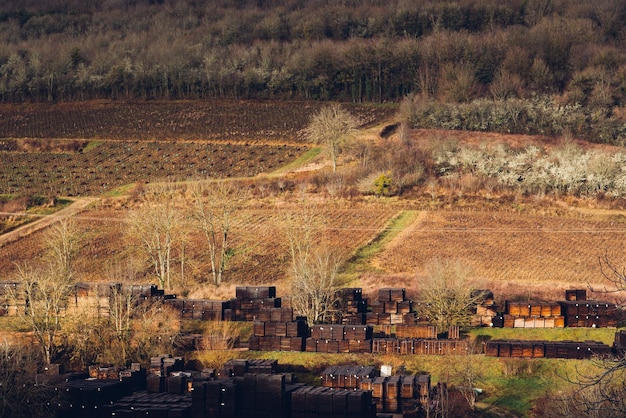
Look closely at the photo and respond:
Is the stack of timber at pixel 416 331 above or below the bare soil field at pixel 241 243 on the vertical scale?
below

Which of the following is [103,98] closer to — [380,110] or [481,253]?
[380,110]

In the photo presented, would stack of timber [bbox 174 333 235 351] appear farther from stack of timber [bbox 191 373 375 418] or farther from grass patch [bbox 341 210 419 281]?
grass patch [bbox 341 210 419 281]

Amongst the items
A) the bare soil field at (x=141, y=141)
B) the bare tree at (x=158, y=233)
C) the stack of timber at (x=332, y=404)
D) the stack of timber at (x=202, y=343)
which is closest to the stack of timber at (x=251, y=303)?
the stack of timber at (x=202, y=343)

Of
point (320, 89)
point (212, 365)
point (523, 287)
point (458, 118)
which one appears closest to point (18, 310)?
point (212, 365)

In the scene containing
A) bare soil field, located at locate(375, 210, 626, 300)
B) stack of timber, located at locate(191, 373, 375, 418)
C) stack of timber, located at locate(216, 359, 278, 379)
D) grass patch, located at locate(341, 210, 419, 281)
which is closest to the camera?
stack of timber, located at locate(191, 373, 375, 418)

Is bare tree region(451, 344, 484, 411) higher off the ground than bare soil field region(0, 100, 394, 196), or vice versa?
bare soil field region(0, 100, 394, 196)

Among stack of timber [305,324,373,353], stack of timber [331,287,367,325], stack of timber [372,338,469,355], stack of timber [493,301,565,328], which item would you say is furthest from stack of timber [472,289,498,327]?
stack of timber [305,324,373,353]

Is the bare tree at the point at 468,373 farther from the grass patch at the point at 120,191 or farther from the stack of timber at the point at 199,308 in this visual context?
the grass patch at the point at 120,191

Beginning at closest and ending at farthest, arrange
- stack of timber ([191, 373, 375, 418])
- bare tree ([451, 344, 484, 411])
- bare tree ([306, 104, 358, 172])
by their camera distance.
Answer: stack of timber ([191, 373, 375, 418]) → bare tree ([451, 344, 484, 411]) → bare tree ([306, 104, 358, 172])

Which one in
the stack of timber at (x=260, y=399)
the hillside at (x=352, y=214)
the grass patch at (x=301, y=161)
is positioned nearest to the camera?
the stack of timber at (x=260, y=399)
